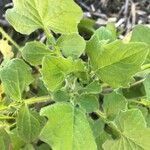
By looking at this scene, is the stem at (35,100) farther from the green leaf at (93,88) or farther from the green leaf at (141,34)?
the green leaf at (141,34)

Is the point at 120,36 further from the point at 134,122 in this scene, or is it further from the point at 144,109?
the point at 134,122

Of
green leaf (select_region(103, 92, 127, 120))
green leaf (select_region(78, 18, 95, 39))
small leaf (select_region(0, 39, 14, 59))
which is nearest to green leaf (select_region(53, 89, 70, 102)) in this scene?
green leaf (select_region(103, 92, 127, 120))

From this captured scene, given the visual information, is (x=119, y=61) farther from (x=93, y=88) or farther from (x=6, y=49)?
(x=6, y=49)

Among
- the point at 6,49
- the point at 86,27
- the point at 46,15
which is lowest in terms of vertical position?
the point at 86,27

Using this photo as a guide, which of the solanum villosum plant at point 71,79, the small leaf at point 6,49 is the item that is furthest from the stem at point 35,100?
the small leaf at point 6,49

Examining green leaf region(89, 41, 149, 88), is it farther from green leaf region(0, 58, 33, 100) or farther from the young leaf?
green leaf region(0, 58, 33, 100)

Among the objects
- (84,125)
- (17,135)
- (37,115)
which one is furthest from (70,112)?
(17,135)

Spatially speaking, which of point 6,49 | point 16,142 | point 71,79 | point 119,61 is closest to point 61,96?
point 71,79
